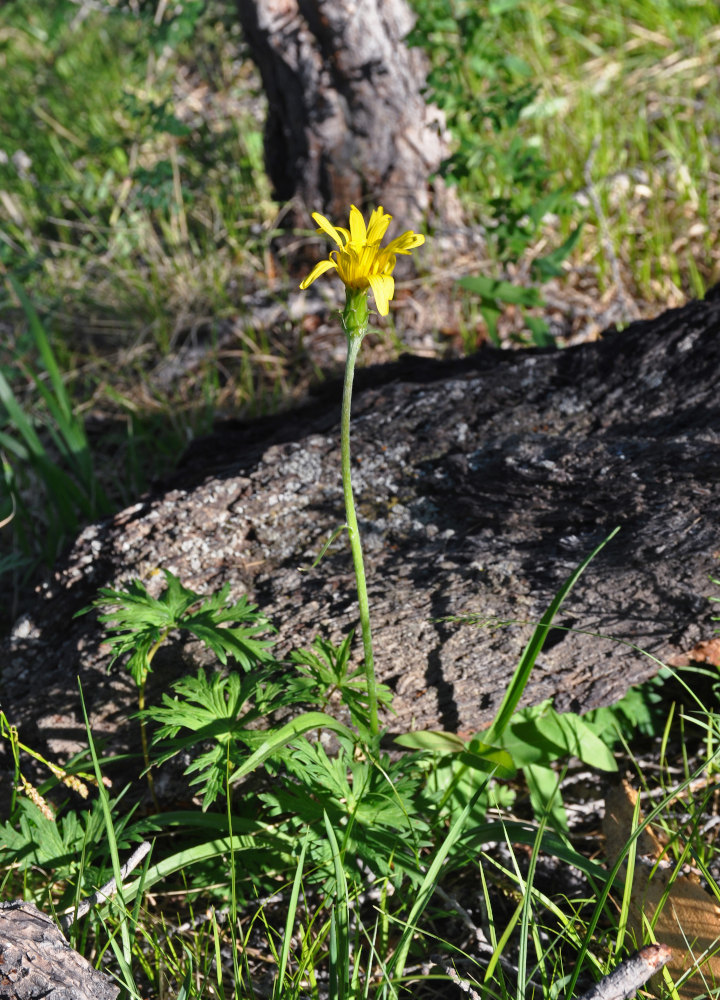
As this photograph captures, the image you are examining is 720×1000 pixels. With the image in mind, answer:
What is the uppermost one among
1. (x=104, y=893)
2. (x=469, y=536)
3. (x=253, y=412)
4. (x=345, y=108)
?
(x=345, y=108)

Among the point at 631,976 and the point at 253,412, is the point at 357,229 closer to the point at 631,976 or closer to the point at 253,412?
the point at 631,976

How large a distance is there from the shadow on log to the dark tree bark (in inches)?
18.8

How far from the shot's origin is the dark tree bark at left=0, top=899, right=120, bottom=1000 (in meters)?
1.14

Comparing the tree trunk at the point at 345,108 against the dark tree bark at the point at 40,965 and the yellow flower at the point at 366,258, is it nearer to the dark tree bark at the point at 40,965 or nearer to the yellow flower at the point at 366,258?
the yellow flower at the point at 366,258

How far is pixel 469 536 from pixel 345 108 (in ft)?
7.47

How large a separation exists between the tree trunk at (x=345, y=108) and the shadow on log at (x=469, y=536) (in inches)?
64.2

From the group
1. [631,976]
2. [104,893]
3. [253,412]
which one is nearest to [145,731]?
[104,893]

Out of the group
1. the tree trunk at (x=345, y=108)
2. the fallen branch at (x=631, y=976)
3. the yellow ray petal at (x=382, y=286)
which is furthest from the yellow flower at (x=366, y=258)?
the tree trunk at (x=345, y=108)

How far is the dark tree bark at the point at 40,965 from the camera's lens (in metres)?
1.14

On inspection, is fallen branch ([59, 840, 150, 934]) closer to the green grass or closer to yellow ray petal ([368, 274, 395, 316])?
the green grass

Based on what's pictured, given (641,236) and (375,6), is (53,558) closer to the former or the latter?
(375,6)

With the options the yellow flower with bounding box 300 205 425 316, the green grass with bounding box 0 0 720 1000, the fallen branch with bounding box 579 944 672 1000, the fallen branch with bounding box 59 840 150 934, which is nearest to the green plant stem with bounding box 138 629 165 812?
the green grass with bounding box 0 0 720 1000

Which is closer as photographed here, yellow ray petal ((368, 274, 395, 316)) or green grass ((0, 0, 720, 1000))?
yellow ray petal ((368, 274, 395, 316))

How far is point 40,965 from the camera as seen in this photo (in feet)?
3.85
